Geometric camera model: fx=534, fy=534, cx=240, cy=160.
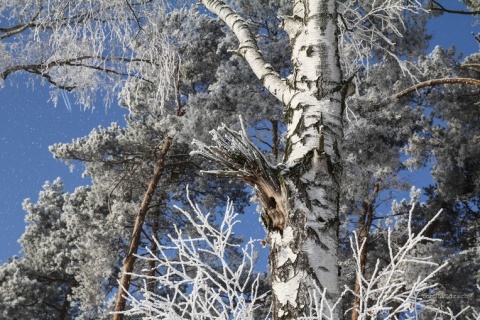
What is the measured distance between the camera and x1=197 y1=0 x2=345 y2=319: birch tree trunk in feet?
7.09

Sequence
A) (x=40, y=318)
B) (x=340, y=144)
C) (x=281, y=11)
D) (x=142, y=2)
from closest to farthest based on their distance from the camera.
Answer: (x=340, y=144) < (x=142, y=2) < (x=281, y=11) < (x=40, y=318)

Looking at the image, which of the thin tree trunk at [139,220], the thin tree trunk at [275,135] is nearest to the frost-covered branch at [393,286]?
the thin tree trunk at [139,220]

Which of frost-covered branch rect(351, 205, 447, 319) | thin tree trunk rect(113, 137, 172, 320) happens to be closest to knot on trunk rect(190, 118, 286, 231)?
frost-covered branch rect(351, 205, 447, 319)

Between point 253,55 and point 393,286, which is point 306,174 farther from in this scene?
point 253,55

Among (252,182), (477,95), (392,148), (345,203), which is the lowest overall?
(252,182)

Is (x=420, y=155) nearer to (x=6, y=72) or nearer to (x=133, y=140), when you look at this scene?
(x=133, y=140)

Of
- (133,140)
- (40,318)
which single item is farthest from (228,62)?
(40,318)

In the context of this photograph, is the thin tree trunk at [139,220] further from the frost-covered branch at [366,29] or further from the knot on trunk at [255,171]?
the knot on trunk at [255,171]

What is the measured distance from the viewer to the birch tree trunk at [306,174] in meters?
2.16

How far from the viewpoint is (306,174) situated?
7.71ft

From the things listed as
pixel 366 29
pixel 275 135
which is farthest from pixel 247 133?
pixel 275 135

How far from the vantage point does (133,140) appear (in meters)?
14.1

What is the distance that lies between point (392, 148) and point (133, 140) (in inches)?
260

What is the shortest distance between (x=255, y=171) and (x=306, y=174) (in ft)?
0.74
